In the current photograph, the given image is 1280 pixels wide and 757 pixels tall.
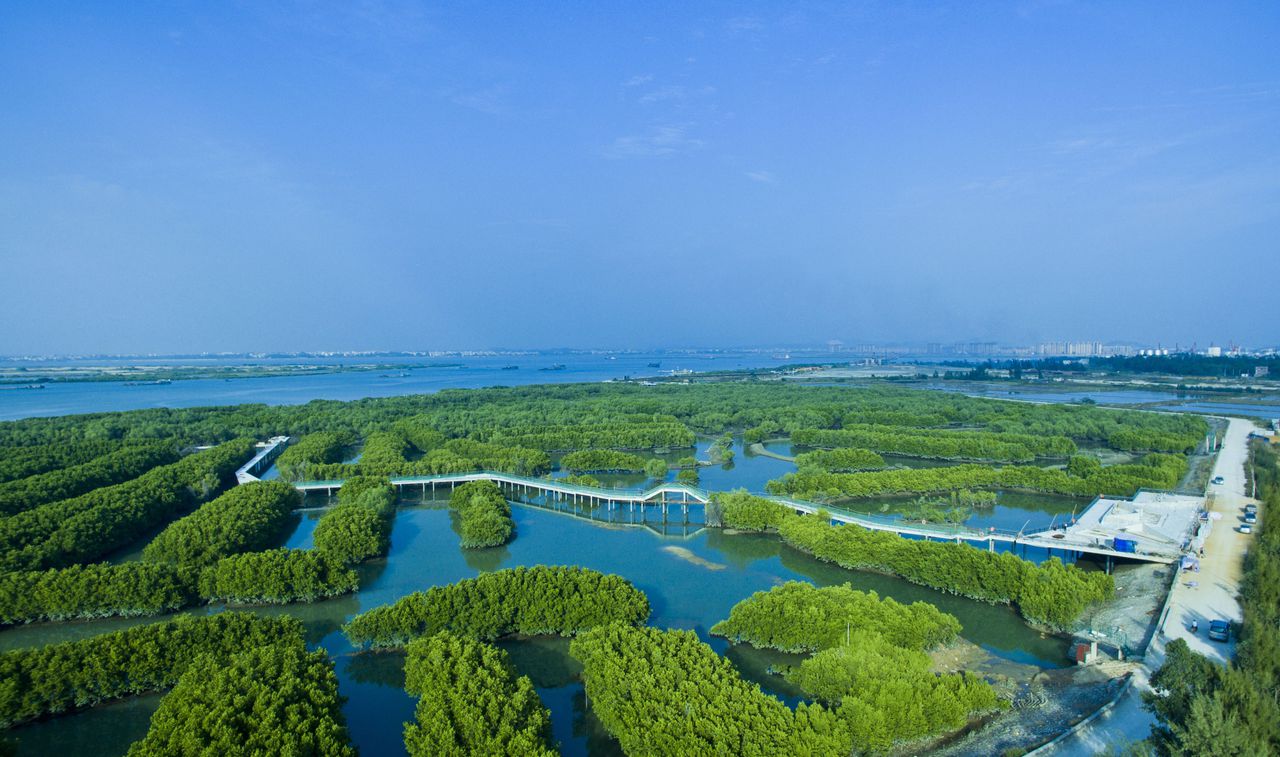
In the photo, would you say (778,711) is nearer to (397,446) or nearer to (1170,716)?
(1170,716)

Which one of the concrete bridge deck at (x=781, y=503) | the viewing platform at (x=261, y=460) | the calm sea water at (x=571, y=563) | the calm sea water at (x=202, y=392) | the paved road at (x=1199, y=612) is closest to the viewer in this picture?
the paved road at (x=1199, y=612)

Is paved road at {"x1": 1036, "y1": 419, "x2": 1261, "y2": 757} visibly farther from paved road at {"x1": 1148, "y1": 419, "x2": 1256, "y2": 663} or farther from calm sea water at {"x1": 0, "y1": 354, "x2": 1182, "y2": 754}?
calm sea water at {"x1": 0, "y1": 354, "x2": 1182, "y2": 754}

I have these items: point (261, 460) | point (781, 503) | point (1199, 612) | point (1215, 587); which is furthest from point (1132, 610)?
point (261, 460)

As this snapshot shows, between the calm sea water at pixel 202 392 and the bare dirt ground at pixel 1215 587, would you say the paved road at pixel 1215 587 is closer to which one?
the bare dirt ground at pixel 1215 587

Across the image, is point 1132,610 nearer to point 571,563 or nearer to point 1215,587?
point 1215,587

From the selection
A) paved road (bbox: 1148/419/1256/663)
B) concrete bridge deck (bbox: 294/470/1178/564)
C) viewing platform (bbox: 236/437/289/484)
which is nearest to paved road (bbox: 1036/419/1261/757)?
paved road (bbox: 1148/419/1256/663)

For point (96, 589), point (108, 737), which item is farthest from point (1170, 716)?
point (96, 589)

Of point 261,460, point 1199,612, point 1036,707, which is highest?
point 261,460

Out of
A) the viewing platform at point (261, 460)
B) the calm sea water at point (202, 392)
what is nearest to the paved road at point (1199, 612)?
the viewing platform at point (261, 460)
